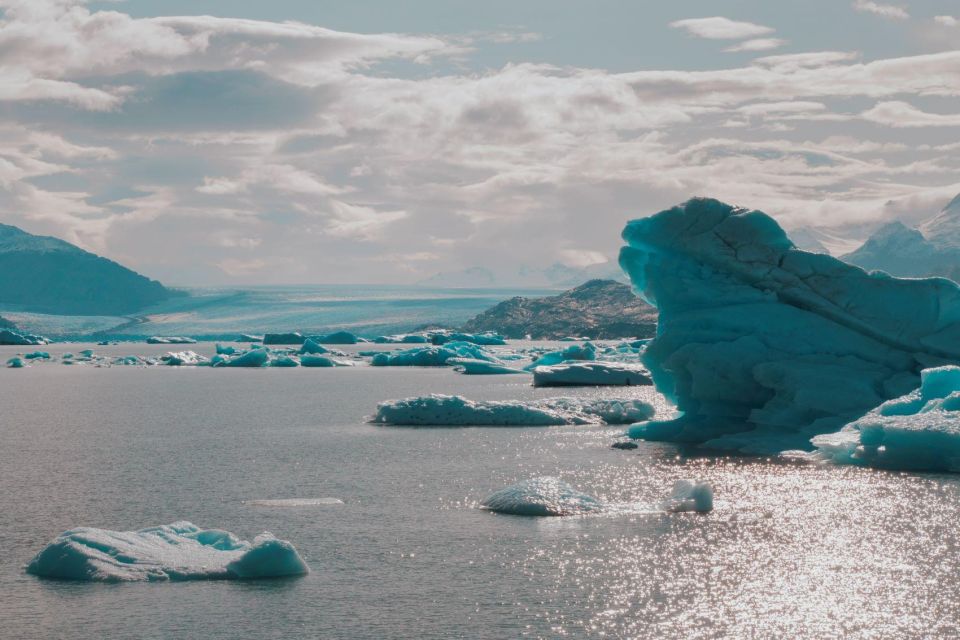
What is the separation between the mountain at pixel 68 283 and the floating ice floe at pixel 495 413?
138 meters

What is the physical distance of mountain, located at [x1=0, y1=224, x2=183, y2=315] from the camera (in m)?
158

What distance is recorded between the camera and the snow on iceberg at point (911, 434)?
1827cm

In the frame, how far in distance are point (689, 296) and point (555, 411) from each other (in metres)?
5.47

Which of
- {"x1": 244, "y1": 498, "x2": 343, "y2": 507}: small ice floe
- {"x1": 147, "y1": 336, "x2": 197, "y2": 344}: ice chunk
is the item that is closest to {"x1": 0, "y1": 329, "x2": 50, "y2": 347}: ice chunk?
{"x1": 147, "y1": 336, "x2": 197, "y2": 344}: ice chunk

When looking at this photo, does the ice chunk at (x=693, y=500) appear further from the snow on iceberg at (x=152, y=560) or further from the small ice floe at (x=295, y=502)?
the snow on iceberg at (x=152, y=560)

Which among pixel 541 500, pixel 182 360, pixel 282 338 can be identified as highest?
pixel 282 338

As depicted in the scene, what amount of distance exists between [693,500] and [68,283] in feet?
521

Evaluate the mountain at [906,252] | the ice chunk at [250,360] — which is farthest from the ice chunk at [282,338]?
the mountain at [906,252]

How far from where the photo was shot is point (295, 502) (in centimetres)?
1627

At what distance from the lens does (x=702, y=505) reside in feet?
50.2

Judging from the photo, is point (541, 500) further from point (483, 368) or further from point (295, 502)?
point (483, 368)

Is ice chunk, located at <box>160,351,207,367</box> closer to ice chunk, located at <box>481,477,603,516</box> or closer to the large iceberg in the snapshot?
the large iceberg

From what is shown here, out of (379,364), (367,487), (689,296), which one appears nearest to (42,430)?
(367,487)

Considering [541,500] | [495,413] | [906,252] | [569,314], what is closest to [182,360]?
[495,413]
